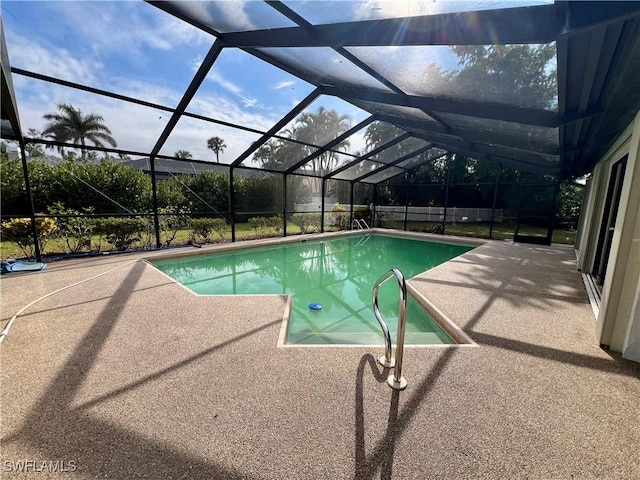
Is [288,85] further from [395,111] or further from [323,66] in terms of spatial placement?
[395,111]

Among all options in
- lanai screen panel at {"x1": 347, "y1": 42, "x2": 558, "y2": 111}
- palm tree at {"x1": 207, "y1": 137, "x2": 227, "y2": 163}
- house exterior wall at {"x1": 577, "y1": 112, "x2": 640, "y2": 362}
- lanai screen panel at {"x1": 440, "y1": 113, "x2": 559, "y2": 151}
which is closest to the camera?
house exterior wall at {"x1": 577, "y1": 112, "x2": 640, "y2": 362}

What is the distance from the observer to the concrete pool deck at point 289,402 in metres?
1.37

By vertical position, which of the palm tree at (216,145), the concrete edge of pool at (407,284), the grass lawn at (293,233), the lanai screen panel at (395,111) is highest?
the lanai screen panel at (395,111)

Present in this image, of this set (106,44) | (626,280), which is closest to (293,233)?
(106,44)

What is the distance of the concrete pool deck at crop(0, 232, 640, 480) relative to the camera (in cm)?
137

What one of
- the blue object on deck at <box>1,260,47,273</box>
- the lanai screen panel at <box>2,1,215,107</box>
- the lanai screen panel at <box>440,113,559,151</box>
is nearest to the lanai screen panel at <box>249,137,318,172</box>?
the lanai screen panel at <box>2,1,215,107</box>

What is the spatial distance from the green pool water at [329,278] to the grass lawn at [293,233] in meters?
1.49

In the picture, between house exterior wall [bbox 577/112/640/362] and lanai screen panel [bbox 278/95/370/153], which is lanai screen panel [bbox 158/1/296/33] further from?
house exterior wall [bbox 577/112/640/362]

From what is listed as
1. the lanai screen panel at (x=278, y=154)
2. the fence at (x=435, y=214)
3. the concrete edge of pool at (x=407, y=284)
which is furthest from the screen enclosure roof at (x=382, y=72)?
the fence at (x=435, y=214)

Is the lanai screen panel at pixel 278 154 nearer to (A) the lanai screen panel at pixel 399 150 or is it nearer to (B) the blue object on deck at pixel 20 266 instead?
(A) the lanai screen panel at pixel 399 150

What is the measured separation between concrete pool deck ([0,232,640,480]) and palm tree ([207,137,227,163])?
4387 millimetres

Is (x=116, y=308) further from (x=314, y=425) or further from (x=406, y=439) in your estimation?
(x=406, y=439)

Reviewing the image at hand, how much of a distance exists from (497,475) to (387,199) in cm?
1275

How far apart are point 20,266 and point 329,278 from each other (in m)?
5.62
